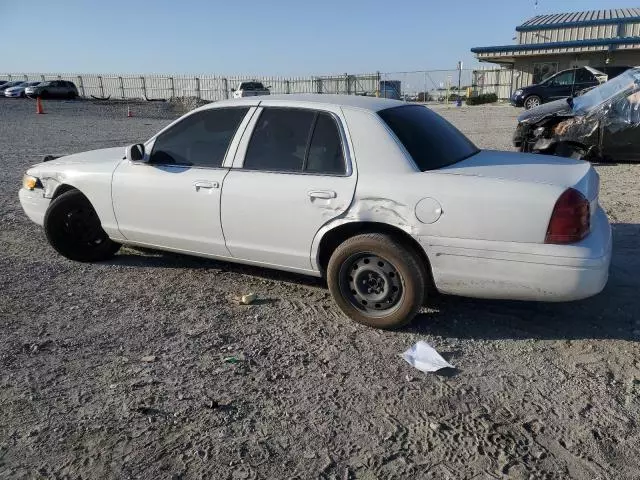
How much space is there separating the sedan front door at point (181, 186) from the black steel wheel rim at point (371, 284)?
1.12 meters

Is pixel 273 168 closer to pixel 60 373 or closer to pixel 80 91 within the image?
pixel 60 373

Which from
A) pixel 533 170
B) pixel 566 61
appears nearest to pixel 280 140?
pixel 533 170

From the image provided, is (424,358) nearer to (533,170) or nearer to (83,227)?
(533,170)

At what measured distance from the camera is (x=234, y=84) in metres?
41.6

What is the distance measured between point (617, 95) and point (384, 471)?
922 centimetres

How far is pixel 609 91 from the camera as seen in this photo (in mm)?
9891

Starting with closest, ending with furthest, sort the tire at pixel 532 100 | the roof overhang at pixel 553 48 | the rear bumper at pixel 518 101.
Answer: the tire at pixel 532 100
the rear bumper at pixel 518 101
the roof overhang at pixel 553 48

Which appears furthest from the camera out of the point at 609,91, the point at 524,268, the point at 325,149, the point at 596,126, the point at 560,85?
the point at 560,85

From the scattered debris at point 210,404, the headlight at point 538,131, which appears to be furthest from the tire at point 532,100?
the scattered debris at point 210,404

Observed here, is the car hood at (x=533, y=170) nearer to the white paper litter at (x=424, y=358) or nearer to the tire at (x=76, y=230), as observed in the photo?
the white paper litter at (x=424, y=358)

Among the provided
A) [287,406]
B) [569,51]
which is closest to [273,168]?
[287,406]

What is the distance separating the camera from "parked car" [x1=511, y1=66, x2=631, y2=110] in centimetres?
2380

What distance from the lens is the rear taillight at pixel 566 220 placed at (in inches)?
131

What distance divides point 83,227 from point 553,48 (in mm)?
35359
